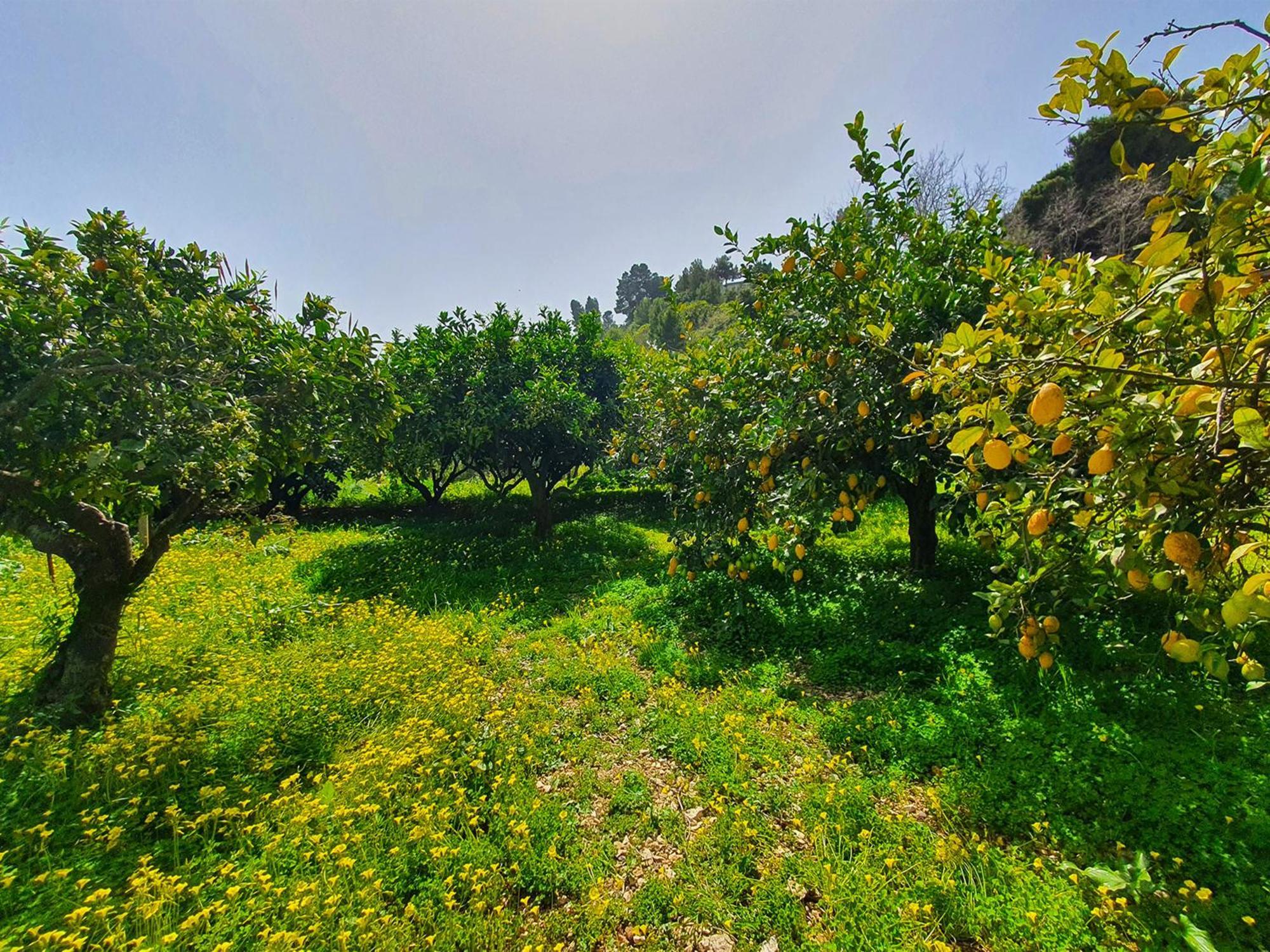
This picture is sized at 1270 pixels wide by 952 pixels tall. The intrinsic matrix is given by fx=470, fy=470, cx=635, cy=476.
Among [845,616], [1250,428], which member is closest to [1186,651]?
[1250,428]

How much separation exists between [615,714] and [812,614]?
7.84 feet

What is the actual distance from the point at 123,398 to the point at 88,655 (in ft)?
7.13

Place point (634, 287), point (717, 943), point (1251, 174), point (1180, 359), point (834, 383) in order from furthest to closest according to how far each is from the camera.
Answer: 1. point (634, 287)
2. point (834, 383)
3. point (717, 943)
4. point (1180, 359)
5. point (1251, 174)

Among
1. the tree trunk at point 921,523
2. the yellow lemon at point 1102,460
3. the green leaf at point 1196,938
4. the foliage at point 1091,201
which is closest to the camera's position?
the yellow lemon at point 1102,460

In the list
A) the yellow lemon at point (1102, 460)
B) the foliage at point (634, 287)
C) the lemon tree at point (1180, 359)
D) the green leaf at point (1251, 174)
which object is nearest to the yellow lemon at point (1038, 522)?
the lemon tree at point (1180, 359)

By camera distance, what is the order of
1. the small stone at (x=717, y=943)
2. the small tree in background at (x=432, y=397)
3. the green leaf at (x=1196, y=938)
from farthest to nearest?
the small tree in background at (x=432, y=397) < the small stone at (x=717, y=943) < the green leaf at (x=1196, y=938)

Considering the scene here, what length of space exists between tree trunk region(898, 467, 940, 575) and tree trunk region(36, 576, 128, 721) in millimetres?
6916

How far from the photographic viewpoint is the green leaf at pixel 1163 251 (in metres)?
0.98

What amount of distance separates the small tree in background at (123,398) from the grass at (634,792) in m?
0.94

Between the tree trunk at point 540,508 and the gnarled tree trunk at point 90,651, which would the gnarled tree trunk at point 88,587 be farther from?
the tree trunk at point 540,508

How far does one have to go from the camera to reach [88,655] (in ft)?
11.0

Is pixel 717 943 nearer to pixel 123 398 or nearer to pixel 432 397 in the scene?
pixel 123 398

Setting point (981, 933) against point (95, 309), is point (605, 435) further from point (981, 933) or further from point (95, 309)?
point (981, 933)

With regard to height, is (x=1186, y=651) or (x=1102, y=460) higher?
(x=1102, y=460)
